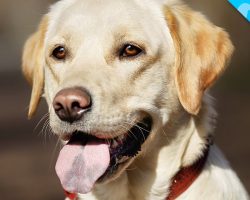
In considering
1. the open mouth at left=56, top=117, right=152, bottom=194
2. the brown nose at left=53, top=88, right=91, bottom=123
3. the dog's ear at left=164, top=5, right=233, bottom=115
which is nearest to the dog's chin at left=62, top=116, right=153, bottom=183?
the open mouth at left=56, top=117, right=152, bottom=194

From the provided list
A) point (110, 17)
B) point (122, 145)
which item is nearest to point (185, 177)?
point (122, 145)

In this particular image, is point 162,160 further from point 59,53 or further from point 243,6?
point 243,6

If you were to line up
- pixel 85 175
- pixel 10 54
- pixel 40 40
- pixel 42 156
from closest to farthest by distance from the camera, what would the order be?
pixel 85 175
pixel 40 40
pixel 42 156
pixel 10 54

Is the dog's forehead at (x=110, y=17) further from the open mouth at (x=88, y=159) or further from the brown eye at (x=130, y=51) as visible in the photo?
the open mouth at (x=88, y=159)

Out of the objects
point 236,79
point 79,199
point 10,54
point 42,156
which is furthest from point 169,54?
point 10,54

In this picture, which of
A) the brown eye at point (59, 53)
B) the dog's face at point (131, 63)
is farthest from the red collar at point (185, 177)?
the brown eye at point (59, 53)

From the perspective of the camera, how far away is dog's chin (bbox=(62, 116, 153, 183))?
4297mm

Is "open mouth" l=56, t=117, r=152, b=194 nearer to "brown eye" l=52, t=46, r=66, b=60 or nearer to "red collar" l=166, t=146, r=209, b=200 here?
"red collar" l=166, t=146, r=209, b=200

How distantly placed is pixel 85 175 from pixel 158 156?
0.57 m

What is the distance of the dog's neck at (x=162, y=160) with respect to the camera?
457 centimetres

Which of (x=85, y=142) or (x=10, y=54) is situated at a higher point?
(x=85, y=142)

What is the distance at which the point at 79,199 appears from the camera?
4.71 m

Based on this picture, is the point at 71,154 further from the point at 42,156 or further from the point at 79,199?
the point at 42,156

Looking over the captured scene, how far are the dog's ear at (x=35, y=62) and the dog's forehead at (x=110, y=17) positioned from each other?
19 centimetres
